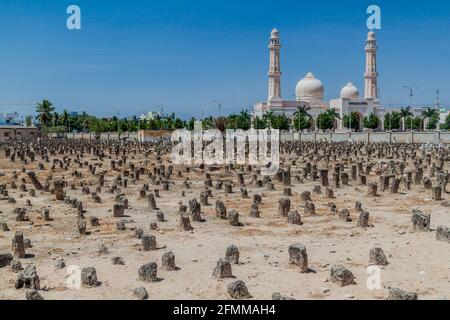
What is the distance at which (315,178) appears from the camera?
27.1m

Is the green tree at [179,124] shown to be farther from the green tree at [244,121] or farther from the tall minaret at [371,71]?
the tall minaret at [371,71]

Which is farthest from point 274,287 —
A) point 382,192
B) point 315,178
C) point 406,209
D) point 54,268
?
point 315,178

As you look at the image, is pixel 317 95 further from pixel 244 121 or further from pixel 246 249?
pixel 246 249

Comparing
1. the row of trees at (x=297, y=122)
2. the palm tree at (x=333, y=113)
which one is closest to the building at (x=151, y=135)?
the row of trees at (x=297, y=122)

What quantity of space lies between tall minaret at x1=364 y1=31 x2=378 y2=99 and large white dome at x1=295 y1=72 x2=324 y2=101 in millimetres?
9301

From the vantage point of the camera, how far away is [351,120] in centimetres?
9794

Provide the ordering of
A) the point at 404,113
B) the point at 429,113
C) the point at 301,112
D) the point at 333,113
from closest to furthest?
the point at 301,112
the point at 333,113
the point at 404,113
the point at 429,113

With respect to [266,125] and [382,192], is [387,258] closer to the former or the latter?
[382,192]

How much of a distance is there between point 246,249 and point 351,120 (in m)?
89.0

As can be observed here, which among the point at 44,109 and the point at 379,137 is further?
the point at 44,109

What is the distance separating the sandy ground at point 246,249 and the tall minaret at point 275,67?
3639 inches

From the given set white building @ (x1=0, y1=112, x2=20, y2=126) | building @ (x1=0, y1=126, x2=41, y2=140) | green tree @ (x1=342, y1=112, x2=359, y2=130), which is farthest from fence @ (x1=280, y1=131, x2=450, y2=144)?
white building @ (x1=0, y1=112, x2=20, y2=126)

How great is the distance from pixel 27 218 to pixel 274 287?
31.3ft

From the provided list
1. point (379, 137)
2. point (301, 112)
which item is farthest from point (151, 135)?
point (379, 137)
